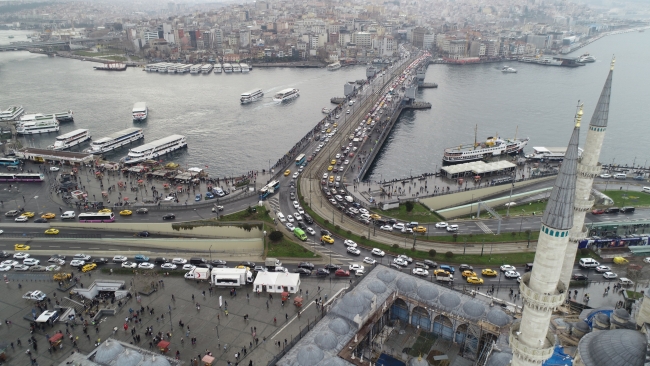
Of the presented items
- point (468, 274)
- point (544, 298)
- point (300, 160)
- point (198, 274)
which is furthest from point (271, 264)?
point (300, 160)

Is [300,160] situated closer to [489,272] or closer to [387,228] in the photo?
[387,228]

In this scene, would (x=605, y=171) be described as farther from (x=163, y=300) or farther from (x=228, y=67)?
(x=228, y=67)

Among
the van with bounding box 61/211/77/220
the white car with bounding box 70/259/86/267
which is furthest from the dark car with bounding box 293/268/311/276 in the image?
the van with bounding box 61/211/77/220

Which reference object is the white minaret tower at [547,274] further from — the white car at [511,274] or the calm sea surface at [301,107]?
the calm sea surface at [301,107]

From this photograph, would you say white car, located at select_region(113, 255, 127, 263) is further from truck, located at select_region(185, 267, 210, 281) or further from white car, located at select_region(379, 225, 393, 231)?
white car, located at select_region(379, 225, 393, 231)

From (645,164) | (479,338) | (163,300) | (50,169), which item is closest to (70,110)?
(50,169)

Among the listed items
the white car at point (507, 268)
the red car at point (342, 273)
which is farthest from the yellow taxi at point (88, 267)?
the white car at point (507, 268)
